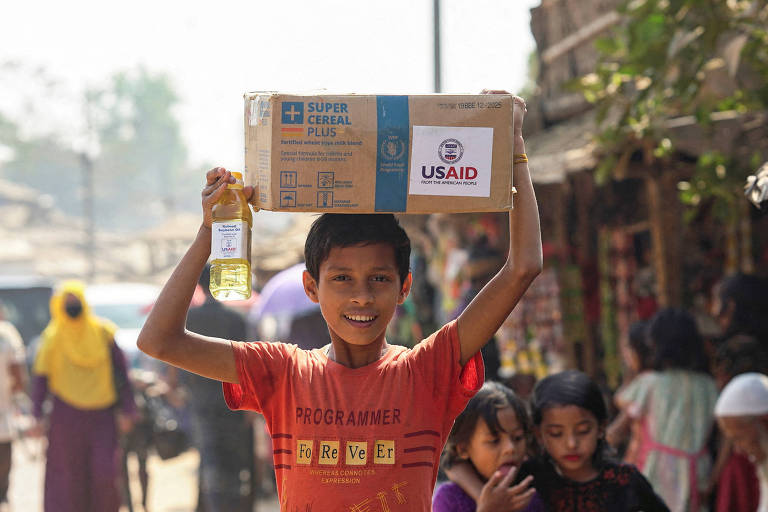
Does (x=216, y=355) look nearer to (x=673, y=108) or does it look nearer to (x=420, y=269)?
(x=673, y=108)

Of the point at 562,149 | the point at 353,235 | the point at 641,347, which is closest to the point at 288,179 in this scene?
the point at 353,235

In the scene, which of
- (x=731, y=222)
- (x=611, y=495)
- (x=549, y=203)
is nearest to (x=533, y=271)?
(x=611, y=495)

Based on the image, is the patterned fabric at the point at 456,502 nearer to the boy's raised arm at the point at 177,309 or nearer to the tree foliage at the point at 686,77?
the boy's raised arm at the point at 177,309

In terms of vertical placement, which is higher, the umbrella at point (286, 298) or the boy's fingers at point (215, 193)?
the boy's fingers at point (215, 193)

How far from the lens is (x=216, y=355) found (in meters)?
2.61

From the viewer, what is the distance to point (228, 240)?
244 centimetres

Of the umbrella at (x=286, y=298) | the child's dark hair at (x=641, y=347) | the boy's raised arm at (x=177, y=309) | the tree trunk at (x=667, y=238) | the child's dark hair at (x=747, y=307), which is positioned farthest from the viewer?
the umbrella at (x=286, y=298)

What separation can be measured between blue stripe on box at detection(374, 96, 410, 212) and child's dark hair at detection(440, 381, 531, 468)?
3.30ft

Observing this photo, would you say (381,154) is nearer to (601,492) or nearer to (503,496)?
(503,496)

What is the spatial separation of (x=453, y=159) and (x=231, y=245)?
54 cm

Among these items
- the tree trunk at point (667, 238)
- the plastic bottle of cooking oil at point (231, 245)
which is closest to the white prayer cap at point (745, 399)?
the plastic bottle of cooking oil at point (231, 245)

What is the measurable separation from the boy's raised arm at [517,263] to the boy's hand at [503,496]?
60 cm

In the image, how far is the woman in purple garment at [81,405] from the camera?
7.60 metres

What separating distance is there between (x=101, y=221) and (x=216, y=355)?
7200 cm
